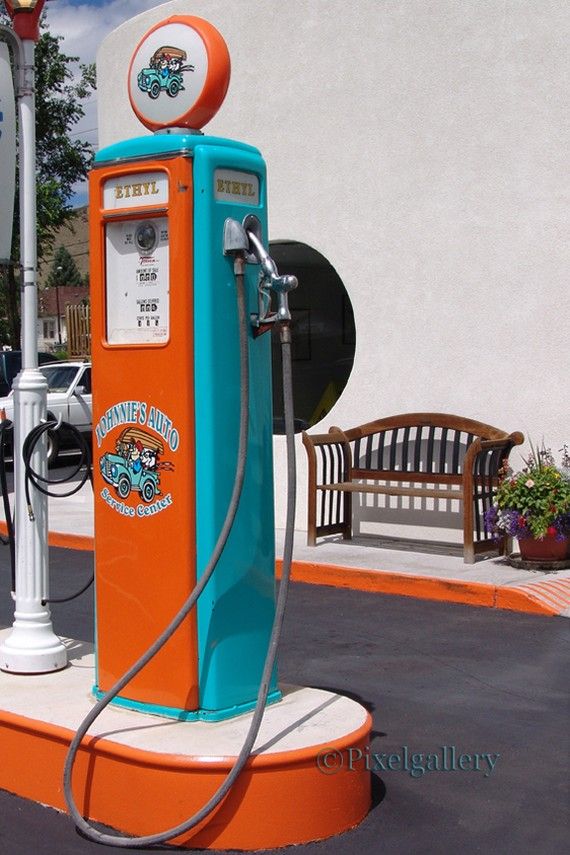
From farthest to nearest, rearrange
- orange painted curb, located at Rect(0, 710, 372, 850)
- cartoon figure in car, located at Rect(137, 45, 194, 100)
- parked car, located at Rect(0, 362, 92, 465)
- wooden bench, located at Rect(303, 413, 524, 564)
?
parked car, located at Rect(0, 362, 92, 465) → wooden bench, located at Rect(303, 413, 524, 564) → cartoon figure in car, located at Rect(137, 45, 194, 100) → orange painted curb, located at Rect(0, 710, 372, 850)

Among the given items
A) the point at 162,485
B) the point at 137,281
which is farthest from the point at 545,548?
the point at 137,281

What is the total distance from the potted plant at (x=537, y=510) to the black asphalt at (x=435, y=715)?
0.88m

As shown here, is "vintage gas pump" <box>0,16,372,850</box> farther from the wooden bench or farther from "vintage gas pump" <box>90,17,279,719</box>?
the wooden bench

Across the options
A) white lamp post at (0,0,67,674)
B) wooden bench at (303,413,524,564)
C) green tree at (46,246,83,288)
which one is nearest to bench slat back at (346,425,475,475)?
wooden bench at (303,413,524,564)

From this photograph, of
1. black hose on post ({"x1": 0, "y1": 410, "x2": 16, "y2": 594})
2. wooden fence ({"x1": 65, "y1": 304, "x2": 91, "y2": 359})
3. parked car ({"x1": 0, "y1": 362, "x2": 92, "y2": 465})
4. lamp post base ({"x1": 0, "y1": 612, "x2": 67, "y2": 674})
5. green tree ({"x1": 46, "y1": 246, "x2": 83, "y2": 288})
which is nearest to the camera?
lamp post base ({"x1": 0, "y1": 612, "x2": 67, "y2": 674})

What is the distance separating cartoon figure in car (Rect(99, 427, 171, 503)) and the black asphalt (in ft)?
4.09

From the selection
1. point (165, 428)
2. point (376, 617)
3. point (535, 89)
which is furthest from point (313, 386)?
point (165, 428)

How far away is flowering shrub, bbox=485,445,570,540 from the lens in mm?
8148

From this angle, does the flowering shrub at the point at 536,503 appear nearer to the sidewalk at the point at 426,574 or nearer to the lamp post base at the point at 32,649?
the sidewalk at the point at 426,574

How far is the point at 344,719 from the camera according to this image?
4344 millimetres

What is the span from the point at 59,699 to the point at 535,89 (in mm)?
6060

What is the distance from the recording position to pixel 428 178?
944cm

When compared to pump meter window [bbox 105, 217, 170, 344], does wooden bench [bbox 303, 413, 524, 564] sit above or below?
below

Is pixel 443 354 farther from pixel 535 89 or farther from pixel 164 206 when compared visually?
pixel 164 206
